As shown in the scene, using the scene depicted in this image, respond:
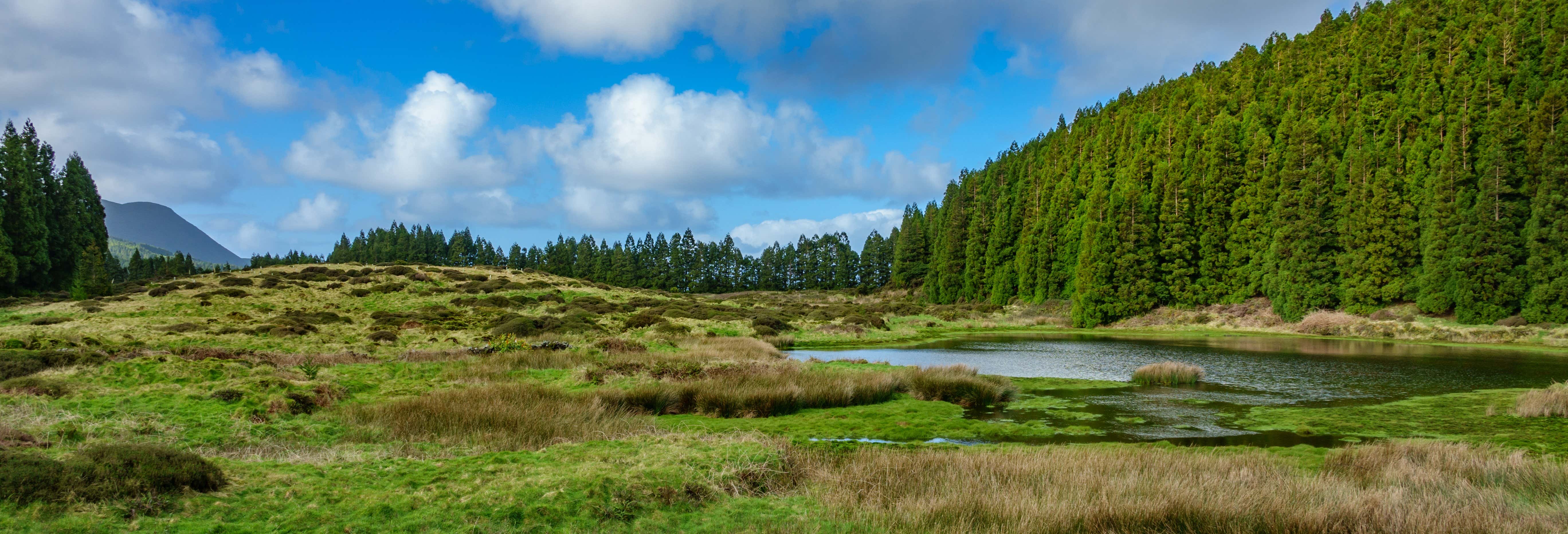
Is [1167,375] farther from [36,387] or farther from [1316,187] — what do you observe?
[1316,187]

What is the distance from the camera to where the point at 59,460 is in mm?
6336

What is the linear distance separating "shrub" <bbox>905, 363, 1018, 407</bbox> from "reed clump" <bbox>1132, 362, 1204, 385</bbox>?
4803 mm

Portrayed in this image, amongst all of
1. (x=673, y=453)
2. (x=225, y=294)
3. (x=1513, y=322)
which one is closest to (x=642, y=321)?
(x=225, y=294)

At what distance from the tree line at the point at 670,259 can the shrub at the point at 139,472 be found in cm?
10653

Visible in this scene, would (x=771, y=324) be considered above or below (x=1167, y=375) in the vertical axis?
above

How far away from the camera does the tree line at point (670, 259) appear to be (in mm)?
116000

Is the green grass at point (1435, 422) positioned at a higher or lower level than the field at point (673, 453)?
lower

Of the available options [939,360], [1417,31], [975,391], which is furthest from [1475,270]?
[975,391]

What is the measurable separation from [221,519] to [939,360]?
26.6 meters

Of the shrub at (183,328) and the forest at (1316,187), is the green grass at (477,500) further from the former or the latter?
the forest at (1316,187)

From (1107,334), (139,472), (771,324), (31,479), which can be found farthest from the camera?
(1107,334)

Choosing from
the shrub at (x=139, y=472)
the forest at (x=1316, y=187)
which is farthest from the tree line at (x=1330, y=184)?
the shrub at (x=139, y=472)

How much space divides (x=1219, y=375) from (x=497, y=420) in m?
22.5

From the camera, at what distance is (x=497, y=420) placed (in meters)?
10.9
